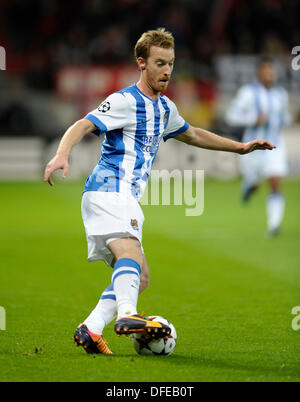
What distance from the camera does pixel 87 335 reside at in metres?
4.65

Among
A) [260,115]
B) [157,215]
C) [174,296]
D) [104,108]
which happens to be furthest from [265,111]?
[104,108]

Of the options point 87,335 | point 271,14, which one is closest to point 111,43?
point 271,14

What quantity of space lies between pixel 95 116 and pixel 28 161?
15.9 m

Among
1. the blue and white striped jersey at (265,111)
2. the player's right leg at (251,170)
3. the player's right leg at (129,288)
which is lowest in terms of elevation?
the player's right leg at (129,288)

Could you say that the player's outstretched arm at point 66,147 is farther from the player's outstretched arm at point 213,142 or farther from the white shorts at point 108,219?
the player's outstretched arm at point 213,142

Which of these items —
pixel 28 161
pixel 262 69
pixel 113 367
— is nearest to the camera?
pixel 113 367

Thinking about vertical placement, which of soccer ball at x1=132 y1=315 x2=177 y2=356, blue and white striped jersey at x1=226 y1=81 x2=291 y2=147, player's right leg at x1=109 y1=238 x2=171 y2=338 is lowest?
soccer ball at x1=132 y1=315 x2=177 y2=356

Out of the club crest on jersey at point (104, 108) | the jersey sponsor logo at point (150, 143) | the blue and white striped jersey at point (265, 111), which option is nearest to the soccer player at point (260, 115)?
the blue and white striped jersey at point (265, 111)

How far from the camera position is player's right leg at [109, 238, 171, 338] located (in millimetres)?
4273

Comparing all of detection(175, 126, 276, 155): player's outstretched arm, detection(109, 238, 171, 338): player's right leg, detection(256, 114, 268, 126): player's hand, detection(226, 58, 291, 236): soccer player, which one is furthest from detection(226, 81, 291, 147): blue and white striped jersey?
detection(109, 238, 171, 338): player's right leg

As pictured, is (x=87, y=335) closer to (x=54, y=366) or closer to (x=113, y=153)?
(x=54, y=366)

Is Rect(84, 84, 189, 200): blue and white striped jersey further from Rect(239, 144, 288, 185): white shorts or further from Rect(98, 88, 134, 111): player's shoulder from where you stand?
Rect(239, 144, 288, 185): white shorts

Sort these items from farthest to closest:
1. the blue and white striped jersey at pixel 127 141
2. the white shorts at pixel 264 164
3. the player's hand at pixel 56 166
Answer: the white shorts at pixel 264 164 → the blue and white striped jersey at pixel 127 141 → the player's hand at pixel 56 166

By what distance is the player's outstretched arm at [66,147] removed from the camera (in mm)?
4133
